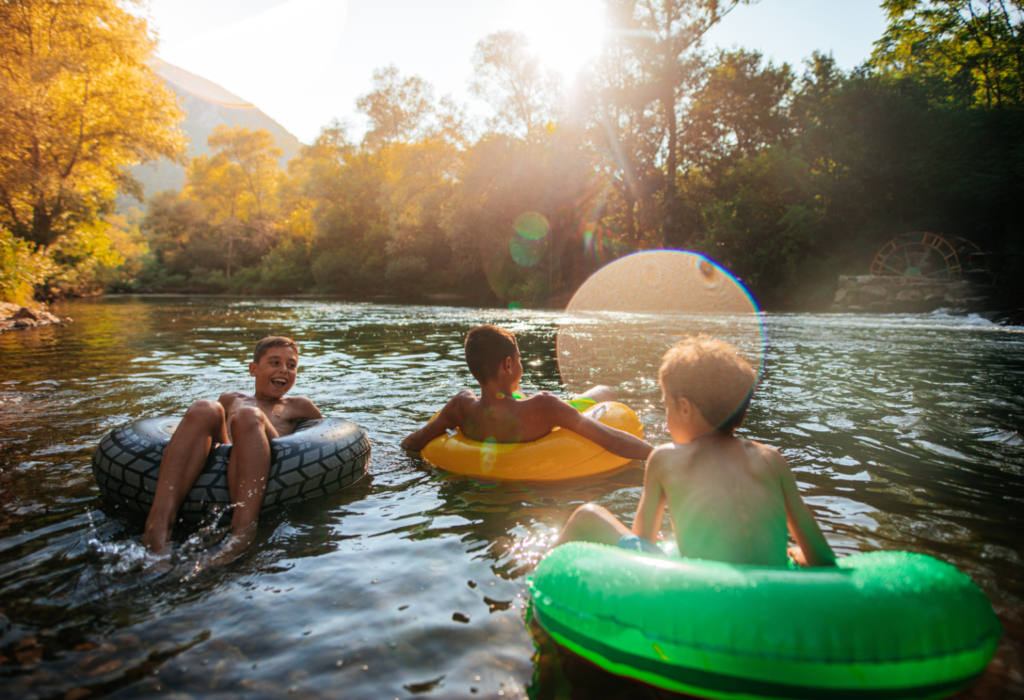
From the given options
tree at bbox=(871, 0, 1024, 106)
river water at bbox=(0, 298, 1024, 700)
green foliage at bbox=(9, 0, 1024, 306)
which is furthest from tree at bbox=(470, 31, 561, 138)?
river water at bbox=(0, 298, 1024, 700)


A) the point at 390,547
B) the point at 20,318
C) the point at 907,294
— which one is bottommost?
the point at 390,547

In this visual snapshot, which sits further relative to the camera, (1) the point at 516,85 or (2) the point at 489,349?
(1) the point at 516,85

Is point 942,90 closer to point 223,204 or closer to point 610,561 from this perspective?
point 610,561

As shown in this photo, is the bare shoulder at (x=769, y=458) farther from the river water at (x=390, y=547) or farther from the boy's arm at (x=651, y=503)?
the river water at (x=390, y=547)

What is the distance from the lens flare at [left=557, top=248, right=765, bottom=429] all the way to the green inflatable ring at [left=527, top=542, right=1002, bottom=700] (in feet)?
16.8

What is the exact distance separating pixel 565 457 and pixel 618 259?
96.5 feet

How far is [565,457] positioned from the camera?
4141 millimetres

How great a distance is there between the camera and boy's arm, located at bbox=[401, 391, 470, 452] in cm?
447

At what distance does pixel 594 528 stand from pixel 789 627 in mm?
989

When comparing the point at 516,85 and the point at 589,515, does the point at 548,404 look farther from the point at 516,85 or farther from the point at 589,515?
the point at 516,85

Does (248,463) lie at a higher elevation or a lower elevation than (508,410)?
lower

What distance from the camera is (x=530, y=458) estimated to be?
4.10 m

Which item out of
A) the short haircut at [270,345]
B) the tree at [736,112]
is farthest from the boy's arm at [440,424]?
the tree at [736,112]

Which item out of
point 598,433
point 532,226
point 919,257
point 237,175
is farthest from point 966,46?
point 237,175
